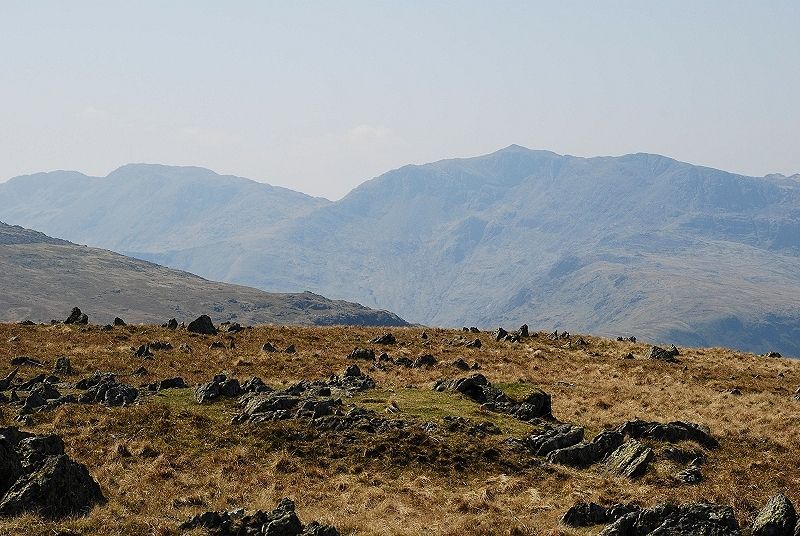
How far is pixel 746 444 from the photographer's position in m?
30.2

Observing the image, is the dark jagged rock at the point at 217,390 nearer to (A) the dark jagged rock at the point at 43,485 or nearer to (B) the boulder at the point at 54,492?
(A) the dark jagged rock at the point at 43,485

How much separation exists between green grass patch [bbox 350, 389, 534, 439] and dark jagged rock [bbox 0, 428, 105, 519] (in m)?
13.8

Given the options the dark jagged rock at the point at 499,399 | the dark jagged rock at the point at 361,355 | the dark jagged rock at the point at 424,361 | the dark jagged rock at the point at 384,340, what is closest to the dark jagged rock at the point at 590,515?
the dark jagged rock at the point at 499,399

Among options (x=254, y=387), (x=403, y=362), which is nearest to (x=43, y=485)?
(x=254, y=387)

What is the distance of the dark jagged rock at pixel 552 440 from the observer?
89.7ft

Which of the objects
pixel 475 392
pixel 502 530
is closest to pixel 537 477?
pixel 502 530

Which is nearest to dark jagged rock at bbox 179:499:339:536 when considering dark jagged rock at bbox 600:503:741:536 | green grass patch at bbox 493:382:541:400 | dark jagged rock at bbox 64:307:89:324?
dark jagged rock at bbox 600:503:741:536

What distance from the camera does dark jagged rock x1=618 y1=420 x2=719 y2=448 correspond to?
29172 mm

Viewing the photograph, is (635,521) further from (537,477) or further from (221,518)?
(221,518)

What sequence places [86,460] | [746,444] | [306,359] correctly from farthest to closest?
[306,359] < [746,444] < [86,460]

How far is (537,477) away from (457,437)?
A: 12.5 ft

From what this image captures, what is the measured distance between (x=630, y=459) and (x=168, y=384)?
72.2ft

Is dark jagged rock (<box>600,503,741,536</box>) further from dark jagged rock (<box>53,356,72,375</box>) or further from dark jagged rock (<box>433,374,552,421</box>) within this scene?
dark jagged rock (<box>53,356,72,375</box>)

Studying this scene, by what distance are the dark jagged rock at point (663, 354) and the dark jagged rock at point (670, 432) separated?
27.4 meters
